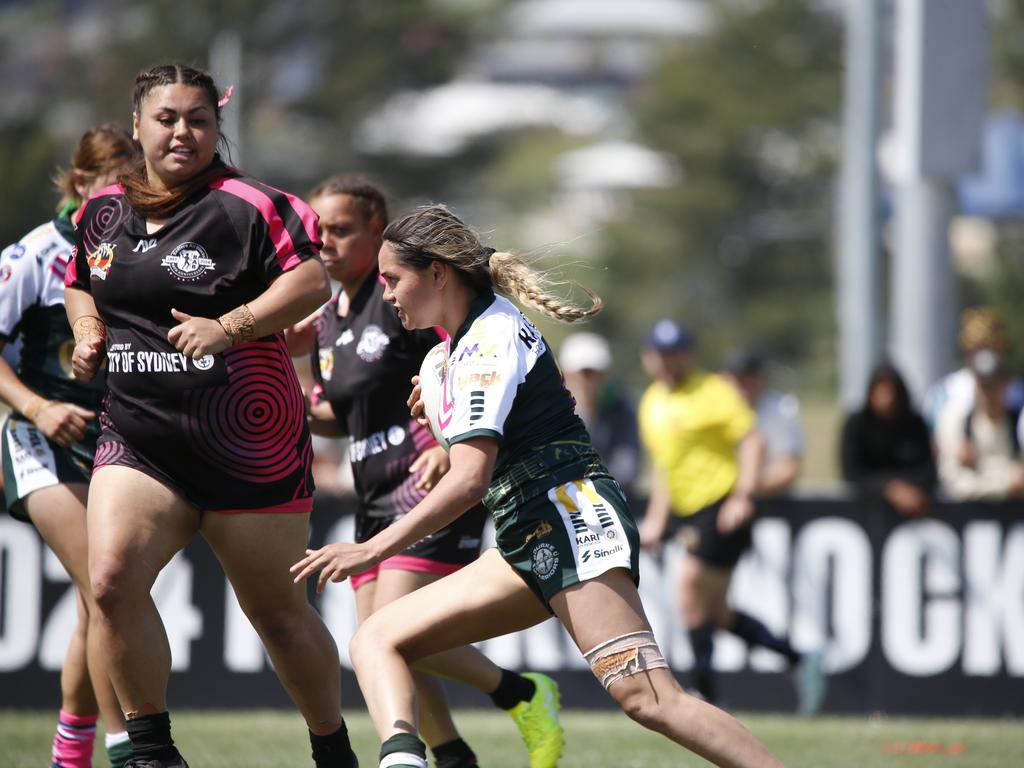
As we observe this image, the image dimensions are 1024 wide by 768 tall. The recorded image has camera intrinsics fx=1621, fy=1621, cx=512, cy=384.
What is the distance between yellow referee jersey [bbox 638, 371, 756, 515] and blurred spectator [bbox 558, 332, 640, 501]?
0.97 metres

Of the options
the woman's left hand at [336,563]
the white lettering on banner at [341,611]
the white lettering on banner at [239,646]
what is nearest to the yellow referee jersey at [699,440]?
the white lettering on banner at [341,611]

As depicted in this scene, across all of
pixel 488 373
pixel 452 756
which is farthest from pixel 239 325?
pixel 452 756

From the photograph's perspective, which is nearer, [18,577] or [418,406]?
[418,406]

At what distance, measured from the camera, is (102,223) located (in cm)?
534

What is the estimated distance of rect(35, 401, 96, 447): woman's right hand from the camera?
580cm

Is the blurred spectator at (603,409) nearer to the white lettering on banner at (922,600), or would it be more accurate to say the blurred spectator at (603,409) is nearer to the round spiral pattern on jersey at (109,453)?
the white lettering on banner at (922,600)

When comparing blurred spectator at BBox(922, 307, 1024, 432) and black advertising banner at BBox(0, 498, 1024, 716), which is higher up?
blurred spectator at BBox(922, 307, 1024, 432)

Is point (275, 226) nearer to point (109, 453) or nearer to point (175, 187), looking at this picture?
point (175, 187)

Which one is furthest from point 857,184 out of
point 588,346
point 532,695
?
point 532,695

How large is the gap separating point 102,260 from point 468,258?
1.24 metres

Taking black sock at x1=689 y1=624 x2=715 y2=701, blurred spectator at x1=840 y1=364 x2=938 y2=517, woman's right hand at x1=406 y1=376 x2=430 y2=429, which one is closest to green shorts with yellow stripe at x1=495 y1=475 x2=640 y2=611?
woman's right hand at x1=406 y1=376 x2=430 y2=429

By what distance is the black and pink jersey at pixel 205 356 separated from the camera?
17.0ft

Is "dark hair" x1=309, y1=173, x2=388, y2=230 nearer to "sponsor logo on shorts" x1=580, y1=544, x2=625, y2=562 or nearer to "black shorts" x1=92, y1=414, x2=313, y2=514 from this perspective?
"black shorts" x1=92, y1=414, x2=313, y2=514

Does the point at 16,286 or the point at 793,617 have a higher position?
the point at 16,286
